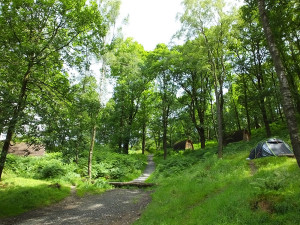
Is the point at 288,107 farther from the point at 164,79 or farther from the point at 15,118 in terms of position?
the point at 164,79

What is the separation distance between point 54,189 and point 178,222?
9.44 metres

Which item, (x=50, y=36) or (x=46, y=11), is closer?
(x=46, y=11)

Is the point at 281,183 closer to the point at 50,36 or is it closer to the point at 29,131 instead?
the point at 29,131

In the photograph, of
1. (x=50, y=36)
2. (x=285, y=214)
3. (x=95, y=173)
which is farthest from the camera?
(x=95, y=173)

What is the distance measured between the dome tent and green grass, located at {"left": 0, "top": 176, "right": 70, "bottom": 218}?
14.5 metres

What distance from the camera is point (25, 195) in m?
11.3

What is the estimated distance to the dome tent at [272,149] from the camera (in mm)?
14654

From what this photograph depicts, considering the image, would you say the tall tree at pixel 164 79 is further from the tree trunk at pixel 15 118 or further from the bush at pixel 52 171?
the tree trunk at pixel 15 118

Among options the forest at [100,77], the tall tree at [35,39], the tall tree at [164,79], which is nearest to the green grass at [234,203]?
the forest at [100,77]

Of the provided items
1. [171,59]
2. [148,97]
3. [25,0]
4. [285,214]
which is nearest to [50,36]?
[25,0]

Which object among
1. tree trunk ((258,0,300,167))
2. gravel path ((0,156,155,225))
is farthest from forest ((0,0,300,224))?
gravel path ((0,156,155,225))

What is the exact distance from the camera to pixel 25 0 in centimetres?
909

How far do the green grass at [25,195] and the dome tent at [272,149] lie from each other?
14.5m

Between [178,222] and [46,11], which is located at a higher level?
[46,11]
